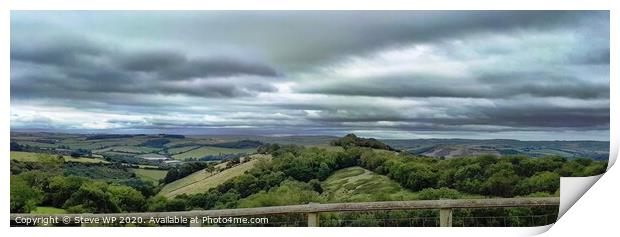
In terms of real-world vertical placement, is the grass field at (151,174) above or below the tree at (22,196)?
above

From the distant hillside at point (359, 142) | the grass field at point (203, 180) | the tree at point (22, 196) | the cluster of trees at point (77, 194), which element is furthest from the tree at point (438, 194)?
the tree at point (22, 196)

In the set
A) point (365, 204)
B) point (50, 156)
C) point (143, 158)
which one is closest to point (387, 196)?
point (365, 204)

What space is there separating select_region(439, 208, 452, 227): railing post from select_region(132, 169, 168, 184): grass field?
10.9ft

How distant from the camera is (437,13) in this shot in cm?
1022

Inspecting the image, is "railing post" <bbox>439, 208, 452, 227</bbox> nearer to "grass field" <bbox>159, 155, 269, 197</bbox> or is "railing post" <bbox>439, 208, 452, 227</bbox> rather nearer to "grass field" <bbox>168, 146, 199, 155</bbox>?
"grass field" <bbox>159, 155, 269, 197</bbox>

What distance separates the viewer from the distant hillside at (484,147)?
10.7 metres

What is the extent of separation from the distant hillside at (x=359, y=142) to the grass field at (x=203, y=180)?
2.95 ft

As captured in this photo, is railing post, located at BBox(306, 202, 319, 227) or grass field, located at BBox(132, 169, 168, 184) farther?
grass field, located at BBox(132, 169, 168, 184)

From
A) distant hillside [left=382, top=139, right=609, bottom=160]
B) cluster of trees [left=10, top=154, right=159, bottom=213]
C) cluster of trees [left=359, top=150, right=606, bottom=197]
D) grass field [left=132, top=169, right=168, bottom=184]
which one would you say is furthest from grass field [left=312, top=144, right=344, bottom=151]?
cluster of trees [left=10, top=154, right=159, bottom=213]

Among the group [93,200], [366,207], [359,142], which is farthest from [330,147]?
[93,200]

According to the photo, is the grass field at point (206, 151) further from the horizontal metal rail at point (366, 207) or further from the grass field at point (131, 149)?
the horizontal metal rail at point (366, 207)

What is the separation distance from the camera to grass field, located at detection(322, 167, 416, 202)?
10.7 metres

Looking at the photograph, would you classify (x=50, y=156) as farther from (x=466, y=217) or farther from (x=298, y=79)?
(x=466, y=217)

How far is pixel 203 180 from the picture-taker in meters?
10.7
